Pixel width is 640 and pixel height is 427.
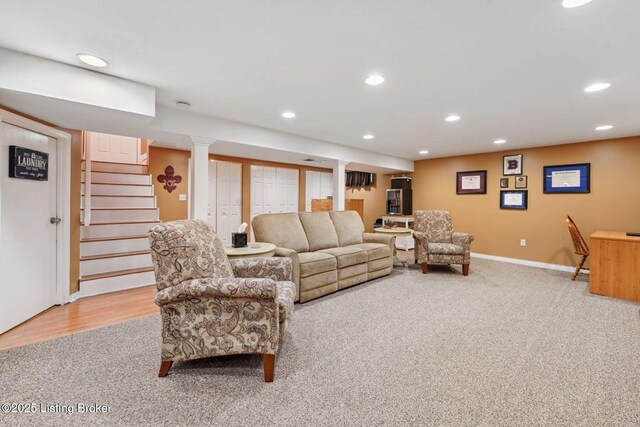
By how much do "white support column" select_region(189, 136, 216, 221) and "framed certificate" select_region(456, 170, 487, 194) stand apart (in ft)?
17.2

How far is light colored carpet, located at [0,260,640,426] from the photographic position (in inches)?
61.5

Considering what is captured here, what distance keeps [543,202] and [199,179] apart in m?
5.83

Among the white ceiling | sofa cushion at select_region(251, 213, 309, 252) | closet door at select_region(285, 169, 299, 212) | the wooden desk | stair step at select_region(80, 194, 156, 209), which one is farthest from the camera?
closet door at select_region(285, 169, 299, 212)

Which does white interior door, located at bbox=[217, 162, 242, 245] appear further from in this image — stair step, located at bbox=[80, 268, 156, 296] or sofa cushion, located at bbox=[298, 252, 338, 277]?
sofa cushion, located at bbox=[298, 252, 338, 277]

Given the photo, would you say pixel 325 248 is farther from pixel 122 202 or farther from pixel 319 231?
pixel 122 202

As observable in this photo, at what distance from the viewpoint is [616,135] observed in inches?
176

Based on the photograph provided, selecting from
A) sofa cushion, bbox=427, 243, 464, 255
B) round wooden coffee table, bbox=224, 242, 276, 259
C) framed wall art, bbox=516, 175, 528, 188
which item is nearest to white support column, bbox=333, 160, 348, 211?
sofa cushion, bbox=427, 243, 464, 255

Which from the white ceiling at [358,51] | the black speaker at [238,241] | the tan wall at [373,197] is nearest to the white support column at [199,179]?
the white ceiling at [358,51]

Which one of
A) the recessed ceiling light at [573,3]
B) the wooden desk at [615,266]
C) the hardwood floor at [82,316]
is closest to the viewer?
the recessed ceiling light at [573,3]

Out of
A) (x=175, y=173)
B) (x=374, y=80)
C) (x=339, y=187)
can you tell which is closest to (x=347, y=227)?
(x=339, y=187)

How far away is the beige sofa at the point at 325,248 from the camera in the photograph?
11.0ft

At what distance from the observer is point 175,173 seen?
5.07 metres

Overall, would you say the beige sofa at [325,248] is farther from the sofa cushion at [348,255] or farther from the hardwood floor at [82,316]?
the hardwood floor at [82,316]

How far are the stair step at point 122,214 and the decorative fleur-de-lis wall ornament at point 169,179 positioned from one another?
577 mm
